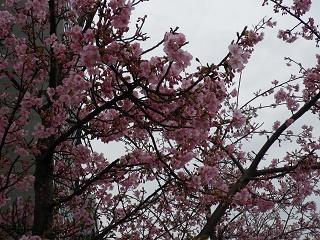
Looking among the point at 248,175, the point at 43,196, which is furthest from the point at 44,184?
the point at 248,175

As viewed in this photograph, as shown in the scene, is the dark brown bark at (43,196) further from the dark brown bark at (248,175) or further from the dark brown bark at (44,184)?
the dark brown bark at (248,175)

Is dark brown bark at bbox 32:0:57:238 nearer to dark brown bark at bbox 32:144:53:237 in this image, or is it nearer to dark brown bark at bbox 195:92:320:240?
dark brown bark at bbox 32:144:53:237

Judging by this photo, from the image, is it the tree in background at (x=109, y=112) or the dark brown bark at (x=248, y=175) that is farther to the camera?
the dark brown bark at (x=248, y=175)

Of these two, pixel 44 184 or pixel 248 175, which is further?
pixel 248 175

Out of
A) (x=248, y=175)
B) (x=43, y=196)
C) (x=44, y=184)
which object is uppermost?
(x=248, y=175)

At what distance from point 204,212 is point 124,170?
4405 millimetres

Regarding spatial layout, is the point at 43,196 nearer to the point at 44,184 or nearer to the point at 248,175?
the point at 44,184

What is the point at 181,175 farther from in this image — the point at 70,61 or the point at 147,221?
the point at 147,221

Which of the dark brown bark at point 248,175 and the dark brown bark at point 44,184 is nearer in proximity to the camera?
the dark brown bark at point 44,184

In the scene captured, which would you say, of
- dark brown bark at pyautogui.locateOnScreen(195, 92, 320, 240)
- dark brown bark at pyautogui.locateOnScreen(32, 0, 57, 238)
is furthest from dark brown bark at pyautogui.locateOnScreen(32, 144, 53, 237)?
dark brown bark at pyautogui.locateOnScreen(195, 92, 320, 240)

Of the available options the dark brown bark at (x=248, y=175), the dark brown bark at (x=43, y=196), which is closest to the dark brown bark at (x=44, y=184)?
the dark brown bark at (x=43, y=196)

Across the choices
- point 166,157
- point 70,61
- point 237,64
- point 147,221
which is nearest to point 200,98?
point 237,64

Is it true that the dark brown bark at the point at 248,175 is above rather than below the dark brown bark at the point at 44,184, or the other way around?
above

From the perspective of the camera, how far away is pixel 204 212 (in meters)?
10.1
